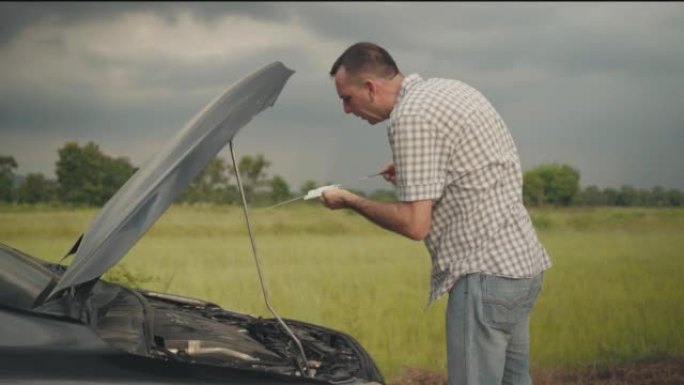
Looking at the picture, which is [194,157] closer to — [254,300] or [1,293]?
[1,293]

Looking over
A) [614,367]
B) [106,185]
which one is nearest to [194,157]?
[614,367]

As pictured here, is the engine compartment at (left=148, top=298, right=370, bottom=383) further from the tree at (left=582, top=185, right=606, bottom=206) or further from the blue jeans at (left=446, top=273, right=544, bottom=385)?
the tree at (left=582, top=185, right=606, bottom=206)

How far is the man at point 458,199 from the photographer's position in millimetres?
2887

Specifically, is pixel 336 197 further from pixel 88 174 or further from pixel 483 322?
pixel 88 174

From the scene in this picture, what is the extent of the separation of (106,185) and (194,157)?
6.66 meters

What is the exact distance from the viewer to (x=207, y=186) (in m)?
8.82

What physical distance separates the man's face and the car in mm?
187

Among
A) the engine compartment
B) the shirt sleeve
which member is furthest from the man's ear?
the engine compartment

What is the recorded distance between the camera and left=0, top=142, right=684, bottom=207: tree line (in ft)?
27.1

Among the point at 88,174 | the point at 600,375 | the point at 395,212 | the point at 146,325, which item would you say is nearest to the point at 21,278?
the point at 146,325

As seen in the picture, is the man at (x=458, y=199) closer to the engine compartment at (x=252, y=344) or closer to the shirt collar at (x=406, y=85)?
the shirt collar at (x=406, y=85)

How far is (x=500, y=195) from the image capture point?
2.97m

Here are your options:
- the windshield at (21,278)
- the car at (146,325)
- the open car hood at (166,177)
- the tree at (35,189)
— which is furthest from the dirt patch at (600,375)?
the tree at (35,189)

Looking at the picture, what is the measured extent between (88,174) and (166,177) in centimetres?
663
